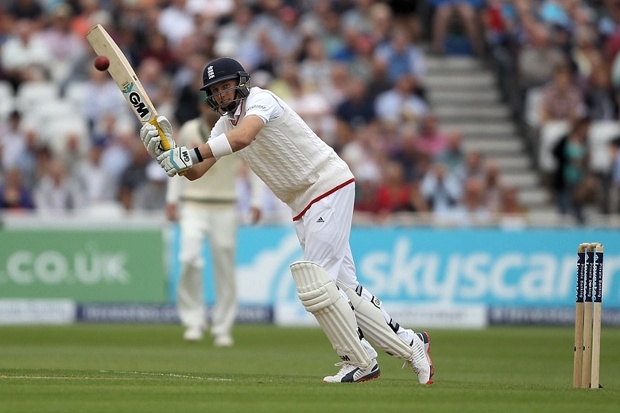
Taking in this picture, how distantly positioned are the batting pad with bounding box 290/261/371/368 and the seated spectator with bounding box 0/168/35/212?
28.4 ft

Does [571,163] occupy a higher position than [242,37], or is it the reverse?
[242,37]

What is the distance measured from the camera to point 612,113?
18047mm

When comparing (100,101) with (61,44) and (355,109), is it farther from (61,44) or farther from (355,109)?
(355,109)

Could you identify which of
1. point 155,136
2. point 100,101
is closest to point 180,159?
point 155,136

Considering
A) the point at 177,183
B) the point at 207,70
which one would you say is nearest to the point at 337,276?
the point at 207,70

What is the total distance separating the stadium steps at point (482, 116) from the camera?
17984 millimetres

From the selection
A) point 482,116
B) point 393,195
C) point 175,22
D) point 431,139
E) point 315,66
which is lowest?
point 393,195

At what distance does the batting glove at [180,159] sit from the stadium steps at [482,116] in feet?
35.0

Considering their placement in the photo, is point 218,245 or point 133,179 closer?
point 218,245

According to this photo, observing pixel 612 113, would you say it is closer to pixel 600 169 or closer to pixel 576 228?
pixel 600 169

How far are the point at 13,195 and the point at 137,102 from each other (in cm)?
812

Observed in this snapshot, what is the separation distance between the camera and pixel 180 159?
7.30 metres

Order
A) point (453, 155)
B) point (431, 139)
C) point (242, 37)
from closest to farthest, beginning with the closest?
1. point (453, 155)
2. point (431, 139)
3. point (242, 37)

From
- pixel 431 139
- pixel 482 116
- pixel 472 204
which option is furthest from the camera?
pixel 482 116
